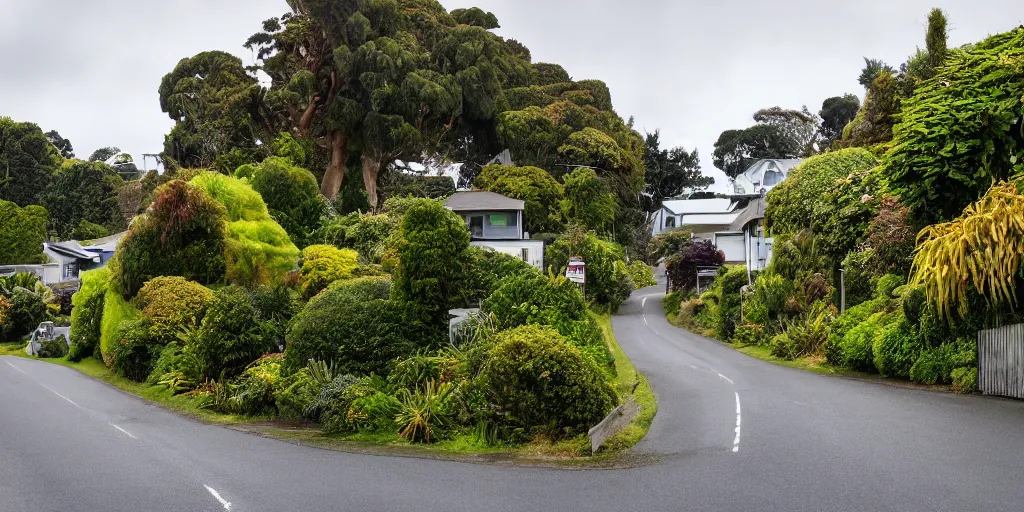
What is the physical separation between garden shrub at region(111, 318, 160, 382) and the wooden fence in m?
24.2

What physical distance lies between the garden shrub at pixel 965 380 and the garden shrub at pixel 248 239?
24.8 meters

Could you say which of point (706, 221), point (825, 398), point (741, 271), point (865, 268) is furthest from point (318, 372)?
point (706, 221)

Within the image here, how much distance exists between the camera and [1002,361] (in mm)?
18078

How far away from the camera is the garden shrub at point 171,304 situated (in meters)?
29.9

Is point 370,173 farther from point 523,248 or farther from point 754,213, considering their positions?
point 754,213

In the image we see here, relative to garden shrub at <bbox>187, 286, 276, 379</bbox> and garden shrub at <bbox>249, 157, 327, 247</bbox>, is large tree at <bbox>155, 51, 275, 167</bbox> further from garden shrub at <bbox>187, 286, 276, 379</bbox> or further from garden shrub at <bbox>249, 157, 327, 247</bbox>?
garden shrub at <bbox>187, 286, 276, 379</bbox>

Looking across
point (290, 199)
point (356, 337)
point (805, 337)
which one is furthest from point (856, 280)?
point (290, 199)

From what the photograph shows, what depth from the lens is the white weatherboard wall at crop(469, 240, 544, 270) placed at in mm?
52031

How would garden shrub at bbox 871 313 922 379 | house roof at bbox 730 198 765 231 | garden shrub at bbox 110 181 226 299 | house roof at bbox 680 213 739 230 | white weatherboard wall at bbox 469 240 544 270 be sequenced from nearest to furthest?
garden shrub at bbox 871 313 922 379, garden shrub at bbox 110 181 226 299, house roof at bbox 730 198 765 231, white weatherboard wall at bbox 469 240 544 270, house roof at bbox 680 213 739 230

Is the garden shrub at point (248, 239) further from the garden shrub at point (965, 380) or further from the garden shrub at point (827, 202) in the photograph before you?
the garden shrub at point (965, 380)

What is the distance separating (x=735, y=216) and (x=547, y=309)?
5653 centimetres

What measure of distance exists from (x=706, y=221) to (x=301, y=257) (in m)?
46.9

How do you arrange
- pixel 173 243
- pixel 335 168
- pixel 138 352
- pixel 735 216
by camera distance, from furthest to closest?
pixel 735 216 → pixel 335 168 → pixel 173 243 → pixel 138 352

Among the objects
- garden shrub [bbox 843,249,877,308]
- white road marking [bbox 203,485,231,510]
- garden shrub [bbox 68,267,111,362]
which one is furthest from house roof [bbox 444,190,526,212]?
white road marking [bbox 203,485,231,510]
